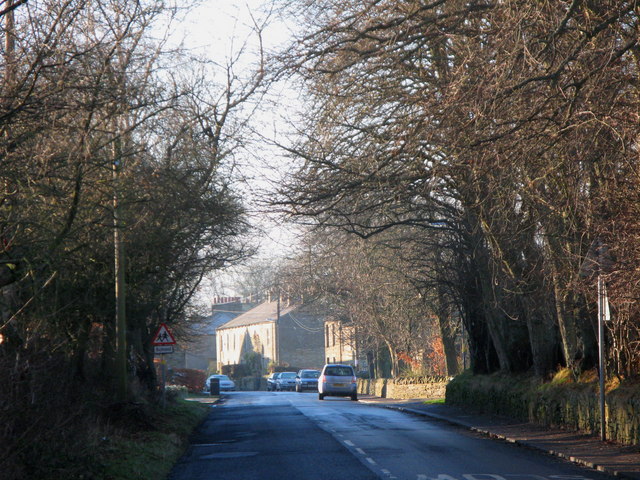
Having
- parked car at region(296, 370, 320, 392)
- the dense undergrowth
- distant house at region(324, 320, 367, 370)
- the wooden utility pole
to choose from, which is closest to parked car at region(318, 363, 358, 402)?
distant house at region(324, 320, 367, 370)

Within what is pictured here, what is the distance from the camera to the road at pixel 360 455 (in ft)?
41.7

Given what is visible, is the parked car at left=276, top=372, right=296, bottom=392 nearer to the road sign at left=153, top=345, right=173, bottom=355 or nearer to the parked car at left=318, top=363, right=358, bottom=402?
the parked car at left=318, top=363, right=358, bottom=402

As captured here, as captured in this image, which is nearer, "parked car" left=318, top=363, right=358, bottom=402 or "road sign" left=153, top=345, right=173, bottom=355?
"road sign" left=153, top=345, right=173, bottom=355

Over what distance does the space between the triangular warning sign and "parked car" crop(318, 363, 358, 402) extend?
19753 mm

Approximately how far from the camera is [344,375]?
44.5 meters

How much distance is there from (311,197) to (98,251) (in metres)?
5.15

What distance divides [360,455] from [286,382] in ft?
180

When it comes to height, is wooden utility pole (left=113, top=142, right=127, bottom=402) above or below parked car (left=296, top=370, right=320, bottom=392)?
above

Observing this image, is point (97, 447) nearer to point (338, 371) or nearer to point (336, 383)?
point (336, 383)

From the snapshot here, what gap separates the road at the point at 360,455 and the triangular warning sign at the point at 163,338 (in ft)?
8.81

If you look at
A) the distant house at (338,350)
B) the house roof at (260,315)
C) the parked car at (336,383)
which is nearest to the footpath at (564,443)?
the parked car at (336,383)

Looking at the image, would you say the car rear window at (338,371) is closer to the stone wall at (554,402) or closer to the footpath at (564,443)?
the stone wall at (554,402)

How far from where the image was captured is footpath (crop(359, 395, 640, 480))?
13008 mm

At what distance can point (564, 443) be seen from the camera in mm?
16453
